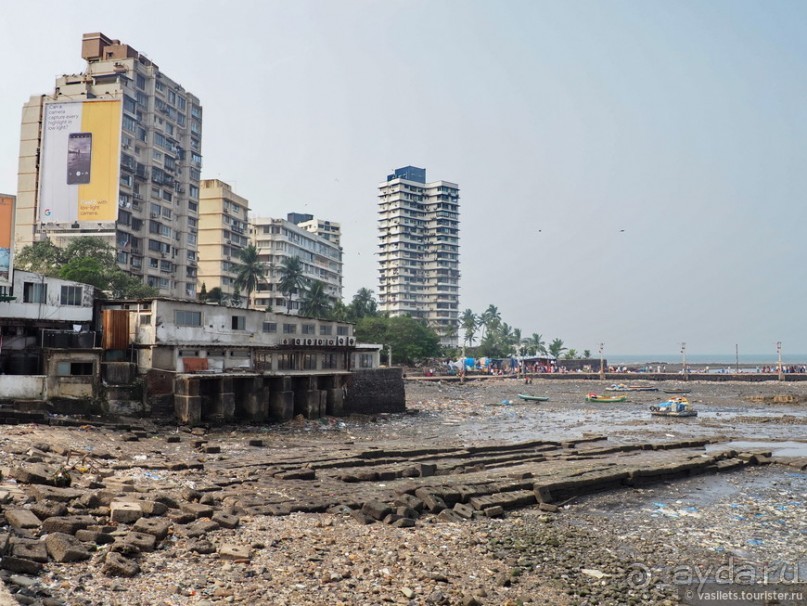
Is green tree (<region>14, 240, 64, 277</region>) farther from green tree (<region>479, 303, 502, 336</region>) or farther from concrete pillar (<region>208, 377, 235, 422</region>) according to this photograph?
green tree (<region>479, 303, 502, 336</region>)

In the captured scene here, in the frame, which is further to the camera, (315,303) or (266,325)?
(315,303)

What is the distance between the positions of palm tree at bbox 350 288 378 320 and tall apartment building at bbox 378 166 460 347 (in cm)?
5027

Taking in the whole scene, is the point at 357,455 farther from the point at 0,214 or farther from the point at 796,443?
the point at 796,443

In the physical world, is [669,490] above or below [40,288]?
below

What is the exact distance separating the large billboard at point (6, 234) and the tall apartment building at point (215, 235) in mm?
60271

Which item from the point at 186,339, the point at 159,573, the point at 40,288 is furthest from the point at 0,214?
the point at 159,573

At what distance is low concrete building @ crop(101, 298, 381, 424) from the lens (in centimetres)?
3941

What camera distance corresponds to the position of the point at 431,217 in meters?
184

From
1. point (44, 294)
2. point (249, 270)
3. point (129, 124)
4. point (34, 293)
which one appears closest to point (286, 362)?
point (44, 294)

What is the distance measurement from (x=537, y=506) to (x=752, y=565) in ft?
20.0

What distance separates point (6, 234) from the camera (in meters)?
38.1

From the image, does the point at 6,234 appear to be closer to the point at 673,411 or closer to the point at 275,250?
the point at 673,411

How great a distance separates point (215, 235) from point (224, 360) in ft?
192

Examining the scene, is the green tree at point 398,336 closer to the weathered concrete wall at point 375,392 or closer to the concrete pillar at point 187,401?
the weathered concrete wall at point 375,392
